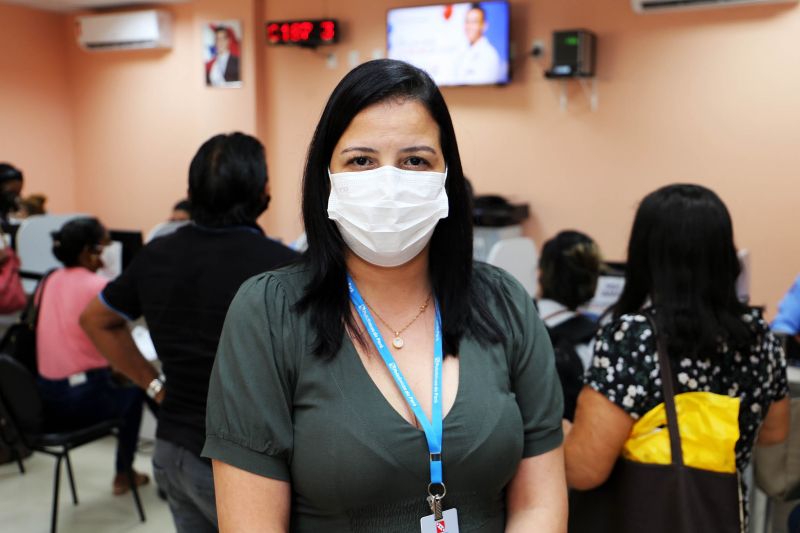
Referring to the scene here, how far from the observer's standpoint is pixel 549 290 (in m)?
2.54

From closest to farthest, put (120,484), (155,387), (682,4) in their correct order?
(155,387)
(120,484)
(682,4)

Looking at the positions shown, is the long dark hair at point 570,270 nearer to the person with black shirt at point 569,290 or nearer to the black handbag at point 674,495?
the person with black shirt at point 569,290

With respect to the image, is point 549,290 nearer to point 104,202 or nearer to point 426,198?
point 426,198

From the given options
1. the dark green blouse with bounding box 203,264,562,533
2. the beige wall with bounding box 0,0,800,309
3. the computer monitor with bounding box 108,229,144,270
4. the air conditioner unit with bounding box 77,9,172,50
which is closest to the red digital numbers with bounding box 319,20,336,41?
the beige wall with bounding box 0,0,800,309

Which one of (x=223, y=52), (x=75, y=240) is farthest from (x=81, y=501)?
(x=223, y=52)

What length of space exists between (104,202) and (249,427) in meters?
7.43

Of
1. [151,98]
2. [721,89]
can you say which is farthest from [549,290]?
[151,98]

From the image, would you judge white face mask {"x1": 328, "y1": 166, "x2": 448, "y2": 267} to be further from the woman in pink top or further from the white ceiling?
the white ceiling

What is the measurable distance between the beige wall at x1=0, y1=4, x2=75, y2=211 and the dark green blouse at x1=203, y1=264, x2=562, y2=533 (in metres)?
7.41

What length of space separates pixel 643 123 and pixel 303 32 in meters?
2.71

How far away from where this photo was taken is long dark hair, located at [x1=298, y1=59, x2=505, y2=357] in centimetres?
117

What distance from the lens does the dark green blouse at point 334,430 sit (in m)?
1.10

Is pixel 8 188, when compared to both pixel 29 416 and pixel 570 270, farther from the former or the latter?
pixel 570 270

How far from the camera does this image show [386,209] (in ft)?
3.95
